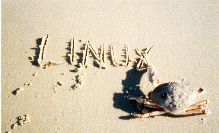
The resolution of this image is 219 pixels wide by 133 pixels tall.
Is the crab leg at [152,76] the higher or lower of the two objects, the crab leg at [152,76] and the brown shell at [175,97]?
the higher

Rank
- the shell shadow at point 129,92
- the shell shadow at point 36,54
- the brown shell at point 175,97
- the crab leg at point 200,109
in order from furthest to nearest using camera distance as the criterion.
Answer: the shell shadow at point 36,54 → the shell shadow at point 129,92 → the crab leg at point 200,109 → the brown shell at point 175,97

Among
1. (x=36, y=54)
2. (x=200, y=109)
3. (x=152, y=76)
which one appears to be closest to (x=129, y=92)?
(x=152, y=76)

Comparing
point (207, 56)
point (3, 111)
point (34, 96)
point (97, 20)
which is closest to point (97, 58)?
point (97, 20)

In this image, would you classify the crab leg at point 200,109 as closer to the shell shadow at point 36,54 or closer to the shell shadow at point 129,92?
the shell shadow at point 129,92

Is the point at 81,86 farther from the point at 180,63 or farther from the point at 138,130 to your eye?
the point at 180,63

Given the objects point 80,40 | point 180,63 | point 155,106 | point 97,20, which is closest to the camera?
point 155,106

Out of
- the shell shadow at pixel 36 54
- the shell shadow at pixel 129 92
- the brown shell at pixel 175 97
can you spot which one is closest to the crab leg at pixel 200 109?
the brown shell at pixel 175 97

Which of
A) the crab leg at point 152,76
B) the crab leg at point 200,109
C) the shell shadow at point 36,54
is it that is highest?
the shell shadow at point 36,54
